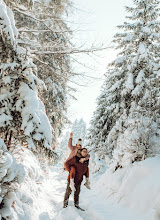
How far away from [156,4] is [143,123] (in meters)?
8.50

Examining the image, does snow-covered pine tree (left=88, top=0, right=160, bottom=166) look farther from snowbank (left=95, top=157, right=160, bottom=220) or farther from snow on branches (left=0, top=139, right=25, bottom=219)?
snow on branches (left=0, top=139, right=25, bottom=219)

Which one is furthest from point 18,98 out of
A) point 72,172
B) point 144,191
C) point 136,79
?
point 136,79

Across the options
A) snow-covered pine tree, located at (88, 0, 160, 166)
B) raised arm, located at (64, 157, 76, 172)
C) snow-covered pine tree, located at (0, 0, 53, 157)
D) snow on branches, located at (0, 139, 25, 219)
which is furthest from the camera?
snow-covered pine tree, located at (88, 0, 160, 166)

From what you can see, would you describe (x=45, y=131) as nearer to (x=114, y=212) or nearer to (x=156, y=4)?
(x=114, y=212)

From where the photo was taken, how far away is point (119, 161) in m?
7.15

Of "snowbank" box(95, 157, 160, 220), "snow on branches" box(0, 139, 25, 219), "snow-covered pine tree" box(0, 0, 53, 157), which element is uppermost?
"snow-covered pine tree" box(0, 0, 53, 157)

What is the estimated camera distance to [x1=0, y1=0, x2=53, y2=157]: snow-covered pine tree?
2.88 metres

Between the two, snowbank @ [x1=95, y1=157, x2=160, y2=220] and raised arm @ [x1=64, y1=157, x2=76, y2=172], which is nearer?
snowbank @ [x1=95, y1=157, x2=160, y2=220]

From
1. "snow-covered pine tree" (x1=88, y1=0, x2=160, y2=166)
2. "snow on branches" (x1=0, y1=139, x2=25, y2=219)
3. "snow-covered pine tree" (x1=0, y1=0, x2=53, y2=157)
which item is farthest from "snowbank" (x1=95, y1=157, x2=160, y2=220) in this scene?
"snow on branches" (x1=0, y1=139, x2=25, y2=219)

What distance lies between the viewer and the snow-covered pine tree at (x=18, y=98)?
288cm

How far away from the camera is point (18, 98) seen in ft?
9.96

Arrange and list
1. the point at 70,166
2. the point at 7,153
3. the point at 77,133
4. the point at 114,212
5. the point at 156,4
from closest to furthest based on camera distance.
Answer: the point at 7,153 → the point at 114,212 → the point at 70,166 → the point at 156,4 → the point at 77,133

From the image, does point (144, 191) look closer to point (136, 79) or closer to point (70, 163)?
point (70, 163)

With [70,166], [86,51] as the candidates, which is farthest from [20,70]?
[70,166]
